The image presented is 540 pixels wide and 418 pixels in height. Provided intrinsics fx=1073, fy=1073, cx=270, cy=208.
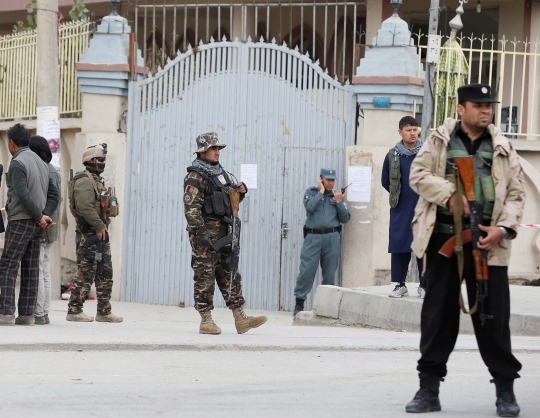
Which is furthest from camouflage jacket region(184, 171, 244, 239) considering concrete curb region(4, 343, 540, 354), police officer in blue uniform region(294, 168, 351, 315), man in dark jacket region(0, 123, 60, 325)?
police officer in blue uniform region(294, 168, 351, 315)

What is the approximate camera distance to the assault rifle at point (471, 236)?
5.62 meters

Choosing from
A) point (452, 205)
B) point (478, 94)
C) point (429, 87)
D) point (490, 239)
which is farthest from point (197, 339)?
point (429, 87)

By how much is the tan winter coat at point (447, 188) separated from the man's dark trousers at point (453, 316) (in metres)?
0.09

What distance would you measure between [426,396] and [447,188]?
3.69ft

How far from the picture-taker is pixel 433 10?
12.3m

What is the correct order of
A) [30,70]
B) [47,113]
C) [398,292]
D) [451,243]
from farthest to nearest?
[30,70] → [47,113] → [398,292] → [451,243]

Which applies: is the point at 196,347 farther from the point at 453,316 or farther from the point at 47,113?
the point at 47,113

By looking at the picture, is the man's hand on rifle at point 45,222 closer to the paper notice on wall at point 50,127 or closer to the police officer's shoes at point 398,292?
Result: the paper notice on wall at point 50,127

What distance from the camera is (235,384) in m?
6.70

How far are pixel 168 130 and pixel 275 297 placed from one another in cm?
249

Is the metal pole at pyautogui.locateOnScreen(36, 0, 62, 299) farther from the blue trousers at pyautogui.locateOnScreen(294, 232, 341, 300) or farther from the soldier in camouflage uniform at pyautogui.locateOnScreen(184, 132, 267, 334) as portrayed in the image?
the soldier in camouflage uniform at pyautogui.locateOnScreen(184, 132, 267, 334)

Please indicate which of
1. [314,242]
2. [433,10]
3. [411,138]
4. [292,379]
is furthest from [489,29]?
[292,379]

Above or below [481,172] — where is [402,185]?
below

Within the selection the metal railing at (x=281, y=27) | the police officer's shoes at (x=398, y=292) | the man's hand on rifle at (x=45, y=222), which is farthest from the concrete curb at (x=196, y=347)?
the metal railing at (x=281, y=27)
